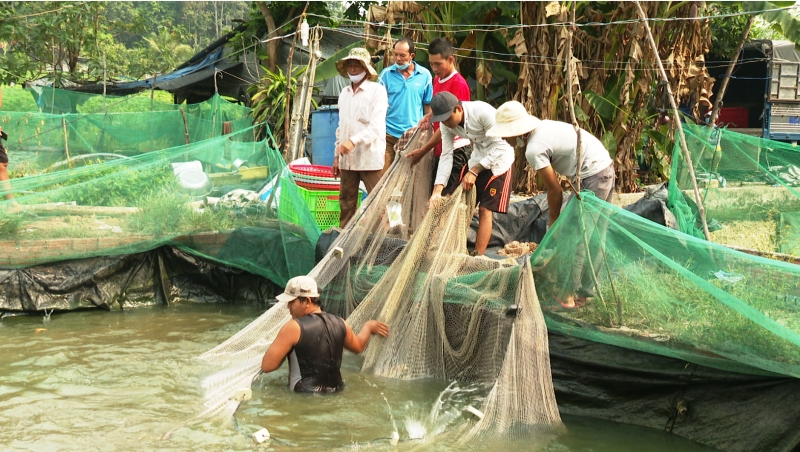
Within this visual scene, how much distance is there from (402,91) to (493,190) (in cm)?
175

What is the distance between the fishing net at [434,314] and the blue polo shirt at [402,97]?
1.14 m

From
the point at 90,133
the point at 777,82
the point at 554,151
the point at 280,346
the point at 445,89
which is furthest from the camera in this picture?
the point at 777,82

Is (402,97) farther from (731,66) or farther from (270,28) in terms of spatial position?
(270,28)

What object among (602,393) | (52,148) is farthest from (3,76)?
(602,393)

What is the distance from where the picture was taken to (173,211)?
286 inches

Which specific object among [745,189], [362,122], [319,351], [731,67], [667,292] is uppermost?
[731,67]

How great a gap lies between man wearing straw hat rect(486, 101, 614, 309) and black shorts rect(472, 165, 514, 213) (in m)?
0.39

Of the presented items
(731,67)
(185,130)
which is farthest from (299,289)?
(185,130)

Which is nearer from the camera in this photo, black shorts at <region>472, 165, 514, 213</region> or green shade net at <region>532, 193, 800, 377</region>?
green shade net at <region>532, 193, 800, 377</region>

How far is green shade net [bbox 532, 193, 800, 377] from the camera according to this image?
3692 mm

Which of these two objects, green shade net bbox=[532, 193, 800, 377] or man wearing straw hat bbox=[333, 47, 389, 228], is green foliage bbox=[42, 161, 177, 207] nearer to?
man wearing straw hat bbox=[333, 47, 389, 228]

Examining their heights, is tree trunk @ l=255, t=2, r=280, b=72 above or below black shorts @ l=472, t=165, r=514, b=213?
above

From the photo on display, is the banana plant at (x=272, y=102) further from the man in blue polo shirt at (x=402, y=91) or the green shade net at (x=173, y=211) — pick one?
the man in blue polo shirt at (x=402, y=91)

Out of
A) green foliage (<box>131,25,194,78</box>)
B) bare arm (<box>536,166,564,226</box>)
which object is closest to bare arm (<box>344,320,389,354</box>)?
bare arm (<box>536,166,564,226</box>)
